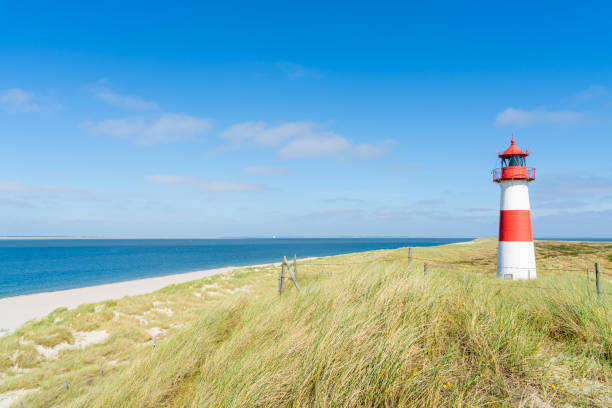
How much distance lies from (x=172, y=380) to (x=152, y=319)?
33.6ft

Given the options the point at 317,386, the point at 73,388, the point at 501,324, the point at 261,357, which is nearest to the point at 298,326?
the point at 261,357

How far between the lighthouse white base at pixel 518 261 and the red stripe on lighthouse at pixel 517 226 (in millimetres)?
253

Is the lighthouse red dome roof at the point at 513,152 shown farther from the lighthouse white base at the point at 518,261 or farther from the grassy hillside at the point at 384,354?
the grassy hillside at the point at 384,354

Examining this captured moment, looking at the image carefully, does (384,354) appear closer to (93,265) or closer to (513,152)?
(513,152)

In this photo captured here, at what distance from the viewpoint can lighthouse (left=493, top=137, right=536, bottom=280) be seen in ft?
42.6

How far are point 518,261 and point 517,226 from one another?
1493mm

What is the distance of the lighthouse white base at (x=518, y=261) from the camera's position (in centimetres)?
1283

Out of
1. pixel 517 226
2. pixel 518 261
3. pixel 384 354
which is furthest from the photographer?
pixel 517 226

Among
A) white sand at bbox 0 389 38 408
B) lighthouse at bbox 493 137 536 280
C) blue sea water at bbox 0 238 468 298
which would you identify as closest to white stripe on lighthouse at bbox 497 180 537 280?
lighthouse at bbox 493 137 536 280

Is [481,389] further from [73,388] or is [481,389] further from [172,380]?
[73,388]

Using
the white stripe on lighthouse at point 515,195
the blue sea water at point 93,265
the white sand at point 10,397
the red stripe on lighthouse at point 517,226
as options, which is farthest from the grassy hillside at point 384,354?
the blue sea water at point 93,265

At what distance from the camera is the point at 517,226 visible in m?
13.1

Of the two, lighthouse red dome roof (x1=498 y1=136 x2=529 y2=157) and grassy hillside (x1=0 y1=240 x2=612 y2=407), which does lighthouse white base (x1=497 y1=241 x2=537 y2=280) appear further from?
grassy hillside (x1=0 y1=240 x2=612 y2=407)

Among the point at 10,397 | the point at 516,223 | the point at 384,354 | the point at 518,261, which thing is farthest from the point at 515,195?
the point at 10,397
